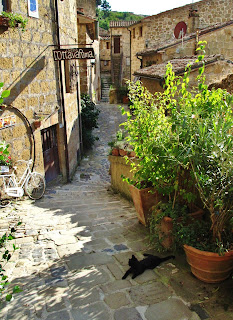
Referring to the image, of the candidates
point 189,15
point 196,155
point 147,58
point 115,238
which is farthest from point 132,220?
point 189,15

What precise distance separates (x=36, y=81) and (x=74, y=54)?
46.0 inches

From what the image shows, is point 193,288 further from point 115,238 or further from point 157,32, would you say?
point 157,32

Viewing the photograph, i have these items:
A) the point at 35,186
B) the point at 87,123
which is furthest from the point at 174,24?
the point at 35,186

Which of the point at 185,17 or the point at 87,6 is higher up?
the point at 87,6

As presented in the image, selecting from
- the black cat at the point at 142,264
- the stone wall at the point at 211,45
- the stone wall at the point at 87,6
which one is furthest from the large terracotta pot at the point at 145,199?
the stone wall at the point at 87,6

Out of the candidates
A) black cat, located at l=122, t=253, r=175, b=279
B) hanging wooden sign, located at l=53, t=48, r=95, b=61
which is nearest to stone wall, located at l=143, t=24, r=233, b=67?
hanging wooden sign, located at l=53, t=48, r=95, b=61

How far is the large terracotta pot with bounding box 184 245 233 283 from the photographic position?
3176 mm

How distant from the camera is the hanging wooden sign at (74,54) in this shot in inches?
301

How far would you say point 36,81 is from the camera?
7723 mm

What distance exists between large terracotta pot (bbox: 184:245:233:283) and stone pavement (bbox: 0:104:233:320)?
4.2 inches

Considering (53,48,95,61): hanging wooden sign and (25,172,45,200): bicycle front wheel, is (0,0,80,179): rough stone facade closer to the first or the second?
(53,48,95,61): hanging wooden sign

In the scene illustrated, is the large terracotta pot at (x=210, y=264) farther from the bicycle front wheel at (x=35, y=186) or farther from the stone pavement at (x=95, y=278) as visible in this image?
the bicycle front wheel at (x=35, y=186)

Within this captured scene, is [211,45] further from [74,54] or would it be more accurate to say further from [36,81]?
[36,81]

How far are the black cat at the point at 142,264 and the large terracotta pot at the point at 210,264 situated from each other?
1.65ft
